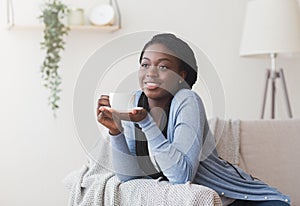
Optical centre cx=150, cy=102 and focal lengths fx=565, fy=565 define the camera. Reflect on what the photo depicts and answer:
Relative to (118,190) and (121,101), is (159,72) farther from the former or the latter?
(118,190)

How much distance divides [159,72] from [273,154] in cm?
93

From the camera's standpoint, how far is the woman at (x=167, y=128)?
169cm

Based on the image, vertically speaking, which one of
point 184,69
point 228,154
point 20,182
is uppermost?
point 184,69

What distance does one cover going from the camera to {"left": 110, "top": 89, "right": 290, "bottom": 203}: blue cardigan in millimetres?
1695

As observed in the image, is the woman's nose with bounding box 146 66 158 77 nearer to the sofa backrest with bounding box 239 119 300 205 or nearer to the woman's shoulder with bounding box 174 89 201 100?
the woman's shoulder with bounding box 174 89 201 100

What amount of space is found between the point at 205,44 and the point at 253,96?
0.44 metres

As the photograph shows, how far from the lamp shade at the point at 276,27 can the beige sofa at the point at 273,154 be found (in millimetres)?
702

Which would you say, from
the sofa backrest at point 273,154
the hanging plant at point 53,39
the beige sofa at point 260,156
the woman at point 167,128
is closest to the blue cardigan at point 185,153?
the woman at point 167,128

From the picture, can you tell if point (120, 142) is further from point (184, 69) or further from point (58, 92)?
point (58, 92)

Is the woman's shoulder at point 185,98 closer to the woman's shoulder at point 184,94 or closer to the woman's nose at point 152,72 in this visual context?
the woman's shoulder at point 184,94

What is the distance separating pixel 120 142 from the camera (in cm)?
177

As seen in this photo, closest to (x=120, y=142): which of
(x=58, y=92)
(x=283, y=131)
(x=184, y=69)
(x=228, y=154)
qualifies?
(x=184, y=69)

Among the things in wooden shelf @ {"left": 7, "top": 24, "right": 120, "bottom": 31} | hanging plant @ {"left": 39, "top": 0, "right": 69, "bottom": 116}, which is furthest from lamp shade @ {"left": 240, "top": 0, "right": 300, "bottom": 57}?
hanging plant @ {"left": 39, "top": 0, "right": 69, "bottom": 116}

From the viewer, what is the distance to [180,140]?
5.59ft
